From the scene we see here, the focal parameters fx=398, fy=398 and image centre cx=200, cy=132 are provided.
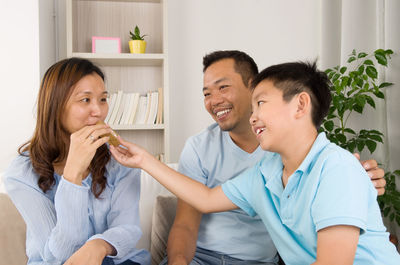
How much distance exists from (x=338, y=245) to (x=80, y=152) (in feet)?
2.67

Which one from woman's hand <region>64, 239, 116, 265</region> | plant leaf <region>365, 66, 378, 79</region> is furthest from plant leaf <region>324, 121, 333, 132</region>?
woman's hand <region>64, 239, 116, 265</region>

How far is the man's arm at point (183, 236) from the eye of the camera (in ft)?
4.82

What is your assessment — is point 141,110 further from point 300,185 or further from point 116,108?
point 300,185

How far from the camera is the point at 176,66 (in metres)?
3.55

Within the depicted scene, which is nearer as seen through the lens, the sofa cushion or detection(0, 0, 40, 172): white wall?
the sofa cushion

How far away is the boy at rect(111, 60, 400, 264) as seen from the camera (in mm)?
1013

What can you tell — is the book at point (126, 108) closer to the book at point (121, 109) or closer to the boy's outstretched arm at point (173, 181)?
the book at point (121, 109)

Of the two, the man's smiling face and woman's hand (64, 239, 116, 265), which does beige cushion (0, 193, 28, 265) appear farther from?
the man's smiling face

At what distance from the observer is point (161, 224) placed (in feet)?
5.76

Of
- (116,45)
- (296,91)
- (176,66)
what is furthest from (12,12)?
(296,91)

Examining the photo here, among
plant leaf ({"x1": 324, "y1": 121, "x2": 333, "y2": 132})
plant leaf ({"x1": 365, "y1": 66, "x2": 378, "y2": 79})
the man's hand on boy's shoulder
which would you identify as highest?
plant leaf ({"x1": 365, "y1": 66, "x2": 378, "y2": 79})

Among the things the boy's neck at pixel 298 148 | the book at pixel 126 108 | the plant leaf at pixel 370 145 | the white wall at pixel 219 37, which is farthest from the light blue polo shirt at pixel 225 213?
the white wall at pixel 219 37

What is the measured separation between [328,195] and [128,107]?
245 cm

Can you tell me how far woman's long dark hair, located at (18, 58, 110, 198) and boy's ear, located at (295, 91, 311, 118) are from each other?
0.73 meters
